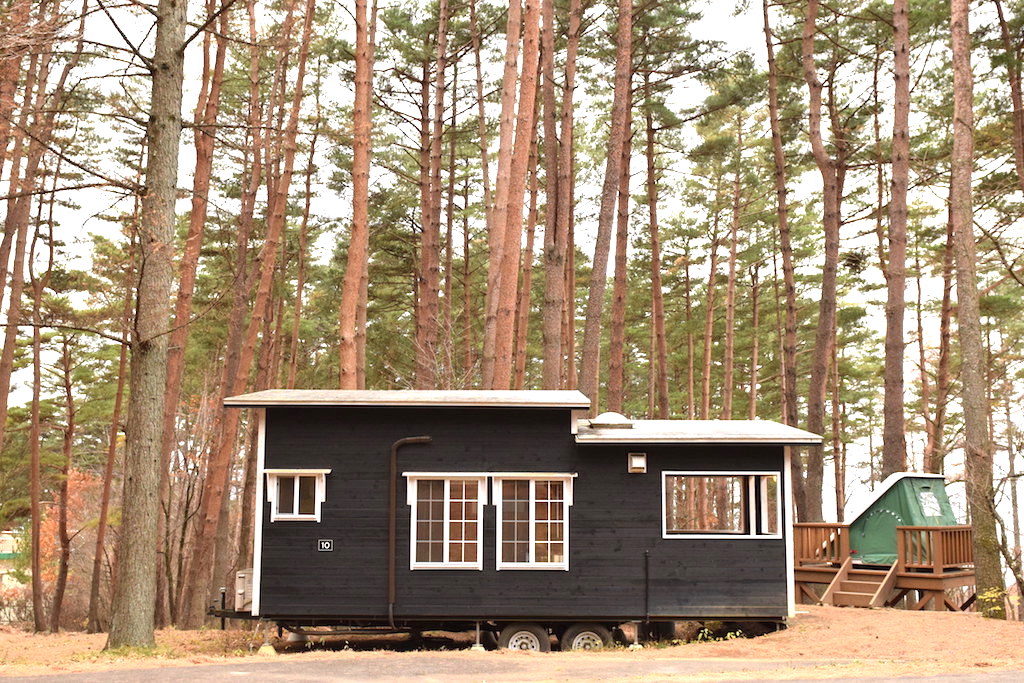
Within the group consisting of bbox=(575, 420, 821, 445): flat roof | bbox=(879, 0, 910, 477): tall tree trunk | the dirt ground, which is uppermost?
bbox=(879, 0, 910, 477): tall tree trunk

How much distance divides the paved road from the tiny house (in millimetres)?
1303

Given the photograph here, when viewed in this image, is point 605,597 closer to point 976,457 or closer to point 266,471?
point 266,471

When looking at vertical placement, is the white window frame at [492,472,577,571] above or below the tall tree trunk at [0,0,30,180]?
below

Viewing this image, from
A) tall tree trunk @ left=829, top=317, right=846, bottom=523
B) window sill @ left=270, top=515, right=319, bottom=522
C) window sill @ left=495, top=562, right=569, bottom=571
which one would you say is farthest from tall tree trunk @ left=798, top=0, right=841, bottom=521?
window sill @ left=270, top=515, right=319, bottom=522

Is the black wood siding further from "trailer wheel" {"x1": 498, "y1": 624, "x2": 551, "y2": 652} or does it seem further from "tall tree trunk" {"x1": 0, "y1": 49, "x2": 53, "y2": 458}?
"tall tree trunk" {"x1": 0, "y1": 49, "x2": 53, "y2": 458}

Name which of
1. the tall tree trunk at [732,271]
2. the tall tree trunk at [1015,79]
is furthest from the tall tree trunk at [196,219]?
the tall tree trunk at [732,271]

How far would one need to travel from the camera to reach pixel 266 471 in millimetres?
13383

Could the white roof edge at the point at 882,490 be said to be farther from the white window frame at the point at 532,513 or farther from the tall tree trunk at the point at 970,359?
the white window frame at the point at 532,513

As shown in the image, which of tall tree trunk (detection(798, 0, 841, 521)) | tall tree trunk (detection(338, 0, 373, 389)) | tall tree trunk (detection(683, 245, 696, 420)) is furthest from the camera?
tall tree trunk (detection(683, 245, 696, 420))

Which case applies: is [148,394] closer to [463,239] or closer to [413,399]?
[413,399]

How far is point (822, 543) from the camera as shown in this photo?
17.7m

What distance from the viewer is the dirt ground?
10562 millimetres

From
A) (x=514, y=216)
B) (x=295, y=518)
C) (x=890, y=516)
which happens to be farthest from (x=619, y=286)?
(x=295, y=518)

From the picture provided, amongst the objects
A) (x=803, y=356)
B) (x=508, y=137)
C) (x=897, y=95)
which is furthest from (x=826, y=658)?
(x=803, y=356)
